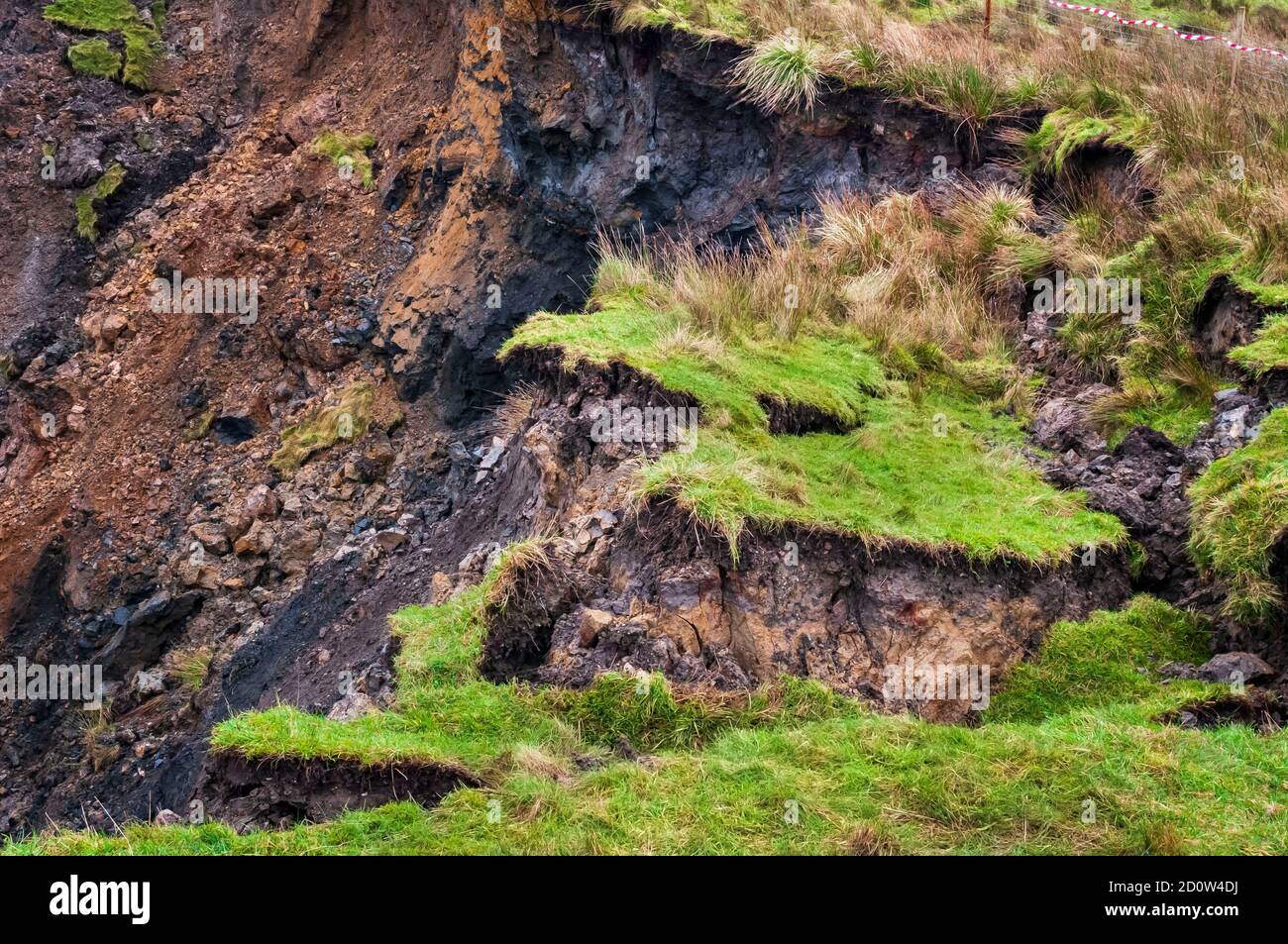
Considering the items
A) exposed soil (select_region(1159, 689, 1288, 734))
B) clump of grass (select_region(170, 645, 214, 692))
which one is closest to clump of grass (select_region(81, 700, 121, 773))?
clump of grass (select_region(170, 645, 214, 692))

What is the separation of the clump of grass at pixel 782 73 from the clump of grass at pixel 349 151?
4240 millimetres

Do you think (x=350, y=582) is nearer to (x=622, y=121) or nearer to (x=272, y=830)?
(x=272, y=830)

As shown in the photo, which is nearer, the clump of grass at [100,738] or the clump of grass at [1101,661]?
the clump of grass at [1101,661]

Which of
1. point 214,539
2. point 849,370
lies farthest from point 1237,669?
point 214,539

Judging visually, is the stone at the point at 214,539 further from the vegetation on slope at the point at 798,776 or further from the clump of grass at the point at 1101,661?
the clump of grass at the point at 1101,661

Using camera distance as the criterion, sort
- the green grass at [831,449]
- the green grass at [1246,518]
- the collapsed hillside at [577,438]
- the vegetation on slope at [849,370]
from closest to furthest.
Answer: the collapsed hillside at [577,438] < the green grass at [1246,518] < the green grass at [831,449] < the vegetation on slope at [849,370]

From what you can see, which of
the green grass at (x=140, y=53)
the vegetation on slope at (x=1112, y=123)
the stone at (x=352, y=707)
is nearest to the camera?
the stone at (x=352, y=707)

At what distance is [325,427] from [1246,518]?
8253 millimetres

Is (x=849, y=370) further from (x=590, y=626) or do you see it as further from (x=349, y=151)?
(x=349, y=151)

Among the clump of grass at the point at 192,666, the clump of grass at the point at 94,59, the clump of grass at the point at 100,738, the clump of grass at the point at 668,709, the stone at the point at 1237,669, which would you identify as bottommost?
the clump of grass at the point at 100,738

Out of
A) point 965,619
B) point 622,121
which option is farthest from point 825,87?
point 965,619

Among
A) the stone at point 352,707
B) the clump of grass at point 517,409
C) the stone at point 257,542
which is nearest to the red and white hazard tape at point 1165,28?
the clump of grass at point 517,409

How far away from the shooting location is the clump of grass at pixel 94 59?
618 inches

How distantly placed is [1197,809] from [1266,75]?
30.3 ft
